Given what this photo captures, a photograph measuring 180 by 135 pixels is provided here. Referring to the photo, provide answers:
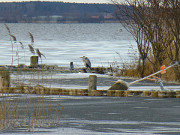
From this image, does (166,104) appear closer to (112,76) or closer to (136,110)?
(136,110)

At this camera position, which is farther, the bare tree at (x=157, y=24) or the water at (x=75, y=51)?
the water at (x=75, y=51)

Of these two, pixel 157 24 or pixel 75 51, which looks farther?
pixel 75 51

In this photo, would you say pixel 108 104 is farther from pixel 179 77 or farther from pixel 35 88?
pixel 179 77

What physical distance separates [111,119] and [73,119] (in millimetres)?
874

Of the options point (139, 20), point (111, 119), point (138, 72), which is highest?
point (139, 20)

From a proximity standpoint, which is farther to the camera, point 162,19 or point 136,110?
point 162,19

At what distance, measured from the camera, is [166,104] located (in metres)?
14.3

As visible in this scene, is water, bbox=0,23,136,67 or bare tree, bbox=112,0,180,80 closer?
bare tree, bbox=112,0,180,80

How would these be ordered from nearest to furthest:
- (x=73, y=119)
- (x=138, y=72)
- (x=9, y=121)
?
(x=9, y=121), (x=73, y=119), (x=138, y=72)

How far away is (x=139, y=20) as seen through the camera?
68.4 feet

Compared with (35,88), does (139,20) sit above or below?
above

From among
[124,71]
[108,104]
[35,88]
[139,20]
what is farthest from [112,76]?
[108,104]

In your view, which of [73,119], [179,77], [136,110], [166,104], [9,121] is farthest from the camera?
[179,77]

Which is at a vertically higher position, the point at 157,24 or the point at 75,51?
the point at 75,51
